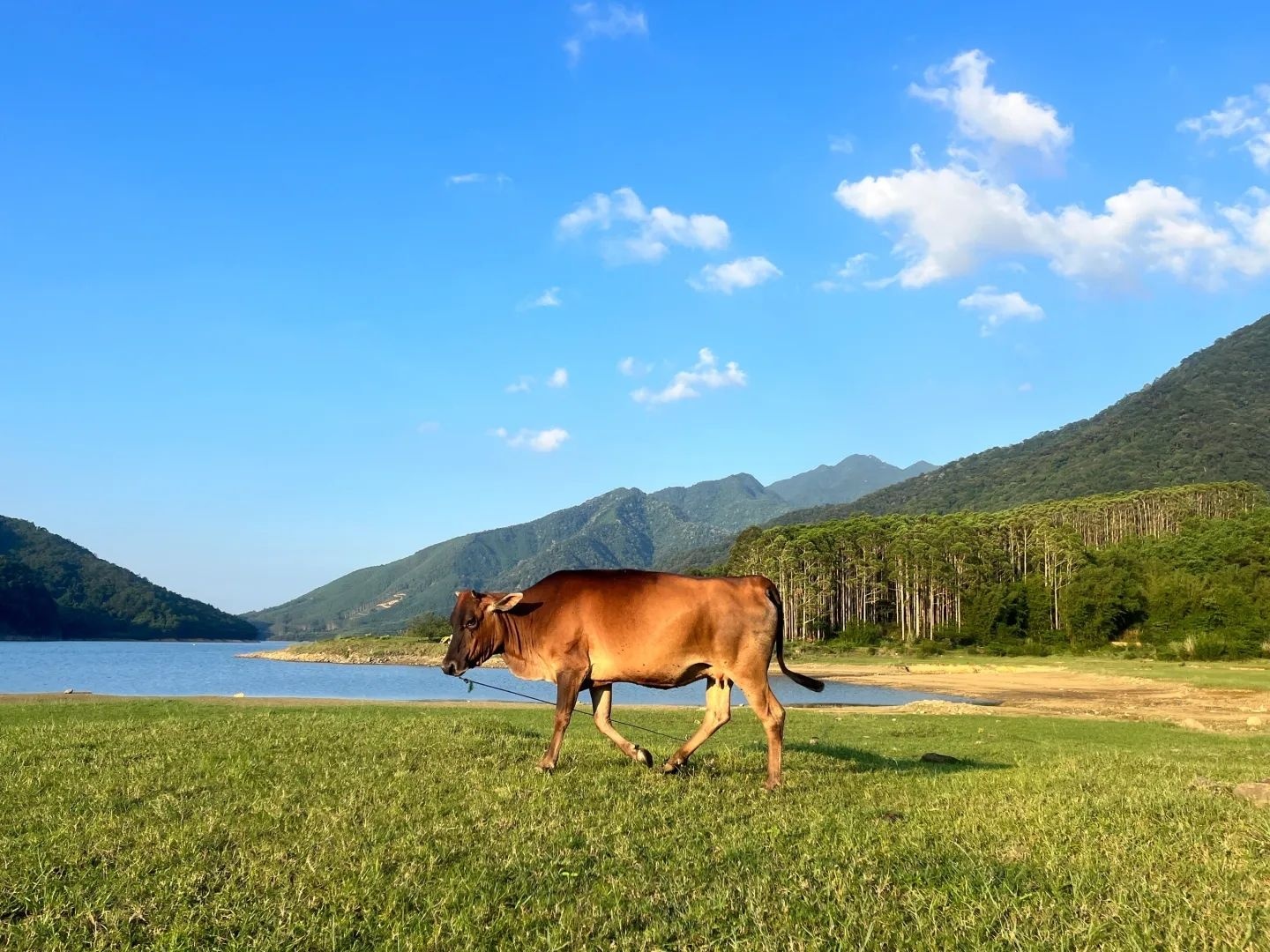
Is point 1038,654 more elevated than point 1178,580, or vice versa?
point 1178,580

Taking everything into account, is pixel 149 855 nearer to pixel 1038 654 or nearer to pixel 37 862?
pixel 37 862

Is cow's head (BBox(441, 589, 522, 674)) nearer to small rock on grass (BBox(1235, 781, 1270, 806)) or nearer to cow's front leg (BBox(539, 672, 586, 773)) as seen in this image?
cow's front leg (BBox(539, 672, 586, 773))

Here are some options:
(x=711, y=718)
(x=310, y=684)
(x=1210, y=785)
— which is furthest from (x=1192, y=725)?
(x=310, y=684)

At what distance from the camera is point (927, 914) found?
468 centimetres

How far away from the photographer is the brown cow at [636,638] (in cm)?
927

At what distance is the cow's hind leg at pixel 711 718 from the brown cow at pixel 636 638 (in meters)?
0.01

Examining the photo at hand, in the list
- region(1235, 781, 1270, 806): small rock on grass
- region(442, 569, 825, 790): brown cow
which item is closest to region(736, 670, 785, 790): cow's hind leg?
region(442, 569, 825, 790): brown cow

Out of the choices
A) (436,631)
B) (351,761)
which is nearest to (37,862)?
(351,761)

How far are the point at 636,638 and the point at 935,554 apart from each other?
4117 inches

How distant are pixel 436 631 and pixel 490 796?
128693mm

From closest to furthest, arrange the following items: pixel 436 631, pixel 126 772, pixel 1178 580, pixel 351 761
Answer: pixel 126 772
pixel 351 761
pixel 1178 580
pixel 436 631

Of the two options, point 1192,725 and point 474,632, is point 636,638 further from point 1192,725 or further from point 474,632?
point 1192,725

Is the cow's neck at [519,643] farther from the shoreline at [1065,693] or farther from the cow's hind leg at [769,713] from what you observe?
the shoreline at [1065,693]

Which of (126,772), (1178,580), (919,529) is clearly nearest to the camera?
(126,772)
